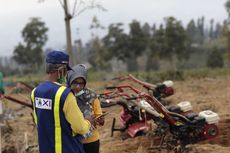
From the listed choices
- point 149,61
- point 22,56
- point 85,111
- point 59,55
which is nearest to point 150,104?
point 85,111

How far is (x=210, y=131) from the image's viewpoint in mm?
7262

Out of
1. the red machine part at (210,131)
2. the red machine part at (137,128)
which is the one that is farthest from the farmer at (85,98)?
the red machine part at (137,128)

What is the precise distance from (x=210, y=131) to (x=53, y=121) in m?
3.95

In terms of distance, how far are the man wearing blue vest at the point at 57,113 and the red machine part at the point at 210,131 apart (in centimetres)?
361

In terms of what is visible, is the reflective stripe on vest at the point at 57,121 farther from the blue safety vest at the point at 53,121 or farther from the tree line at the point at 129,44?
the tree line at the point at 129,44

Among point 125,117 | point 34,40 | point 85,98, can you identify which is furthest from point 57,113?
point 34,40

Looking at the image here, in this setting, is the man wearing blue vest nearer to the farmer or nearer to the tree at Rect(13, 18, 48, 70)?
the farmer

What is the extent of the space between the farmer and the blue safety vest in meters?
0.82

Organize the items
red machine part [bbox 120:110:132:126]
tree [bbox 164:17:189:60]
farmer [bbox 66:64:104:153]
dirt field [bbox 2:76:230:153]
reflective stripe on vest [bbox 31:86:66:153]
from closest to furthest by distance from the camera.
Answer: reflective stripe on vest [bbox 31:86:66:153] < farmer [bbox 66:64:104:153] < dirt field [bbox 2:76:230:153] < red machine part [bbox 120:110:132:126] < tree [bbox 164:17:189:60]

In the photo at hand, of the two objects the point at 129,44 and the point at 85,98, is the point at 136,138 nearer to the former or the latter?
the point at 85,98

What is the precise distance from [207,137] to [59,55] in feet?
13.0

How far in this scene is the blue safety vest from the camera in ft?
12.5

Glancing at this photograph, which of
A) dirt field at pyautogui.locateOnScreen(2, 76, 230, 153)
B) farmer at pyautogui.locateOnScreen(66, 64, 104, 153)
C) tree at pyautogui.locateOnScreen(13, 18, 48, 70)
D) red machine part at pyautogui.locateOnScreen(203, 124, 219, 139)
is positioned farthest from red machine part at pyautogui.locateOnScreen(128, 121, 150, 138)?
tree at pyautogui.locateOnScreen(13, 18, 48, 70)

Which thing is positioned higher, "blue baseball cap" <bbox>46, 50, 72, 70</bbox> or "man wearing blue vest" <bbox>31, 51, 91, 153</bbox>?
"blue baseball cap" <bbox>46, 50, 72, 70</bbox>
